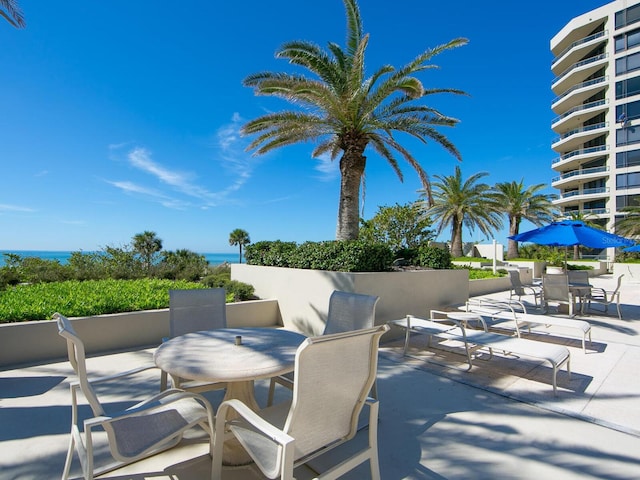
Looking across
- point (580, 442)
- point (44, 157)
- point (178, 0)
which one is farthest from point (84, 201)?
point (580, 442)

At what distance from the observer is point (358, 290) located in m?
5.80

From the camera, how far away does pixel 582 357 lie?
505cm

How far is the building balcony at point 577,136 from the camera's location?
3259 centimetres

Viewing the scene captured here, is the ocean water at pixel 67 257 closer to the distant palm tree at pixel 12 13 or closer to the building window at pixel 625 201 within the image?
the distant palm tree at pixel 12 13

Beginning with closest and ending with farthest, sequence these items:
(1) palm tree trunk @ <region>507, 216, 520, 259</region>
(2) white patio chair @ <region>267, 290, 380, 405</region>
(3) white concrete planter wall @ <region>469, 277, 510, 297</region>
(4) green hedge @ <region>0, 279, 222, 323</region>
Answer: (2) white patio chair @ <region>267, 290, 380, 405</region>
(4) green hedge @ <region>0, 279, 222, 323</region>
(3) white concrete planter wall @ <region>469, 277, 510, 297</region>
(1) palm tree trunk @ <region>507, 216, 520, 259</region>

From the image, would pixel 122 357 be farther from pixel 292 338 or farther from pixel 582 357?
pixel 582 357

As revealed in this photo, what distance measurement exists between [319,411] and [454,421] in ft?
6.94

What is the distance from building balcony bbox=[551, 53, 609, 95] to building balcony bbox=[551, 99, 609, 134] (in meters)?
3.18

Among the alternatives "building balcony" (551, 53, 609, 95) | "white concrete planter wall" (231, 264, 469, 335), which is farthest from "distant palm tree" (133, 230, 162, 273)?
"building balcony" (551, 53, 609, 95)

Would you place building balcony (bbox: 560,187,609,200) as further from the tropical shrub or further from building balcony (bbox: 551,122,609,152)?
the tropical shrub

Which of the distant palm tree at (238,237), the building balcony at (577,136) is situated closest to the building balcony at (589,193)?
the building balcony at (577,136)

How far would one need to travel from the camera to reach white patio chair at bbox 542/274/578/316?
24.6ft

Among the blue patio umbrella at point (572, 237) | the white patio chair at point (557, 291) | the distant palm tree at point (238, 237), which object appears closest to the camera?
the white patio chair at point (557, 291)

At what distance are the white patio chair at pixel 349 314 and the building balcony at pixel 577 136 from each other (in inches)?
1649
